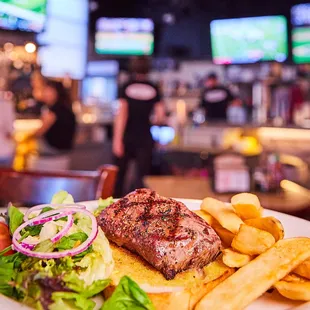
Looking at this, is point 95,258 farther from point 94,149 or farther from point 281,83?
point 281,83

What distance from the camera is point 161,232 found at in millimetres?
1243

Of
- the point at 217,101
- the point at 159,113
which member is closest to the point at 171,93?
the point at 217,101

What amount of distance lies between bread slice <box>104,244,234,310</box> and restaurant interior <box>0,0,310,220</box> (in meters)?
1.08

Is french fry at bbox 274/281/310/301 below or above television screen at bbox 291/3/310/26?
below

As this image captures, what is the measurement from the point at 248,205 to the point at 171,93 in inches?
407

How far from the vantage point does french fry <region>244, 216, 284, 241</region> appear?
1359 millimetres

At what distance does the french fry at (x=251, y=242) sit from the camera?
1.28 m

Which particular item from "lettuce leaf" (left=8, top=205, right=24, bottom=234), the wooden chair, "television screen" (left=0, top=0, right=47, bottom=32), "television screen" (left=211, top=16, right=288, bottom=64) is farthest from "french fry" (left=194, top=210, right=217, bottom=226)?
"television screen" (left=211, top=16, right=288, bottom=64)

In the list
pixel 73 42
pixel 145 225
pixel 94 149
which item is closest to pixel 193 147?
pixel 94 149

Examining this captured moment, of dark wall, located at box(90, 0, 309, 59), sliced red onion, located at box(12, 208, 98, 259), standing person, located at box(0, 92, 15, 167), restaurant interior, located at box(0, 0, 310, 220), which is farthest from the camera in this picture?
dark wall, located at box(90, 0, 309, 59)

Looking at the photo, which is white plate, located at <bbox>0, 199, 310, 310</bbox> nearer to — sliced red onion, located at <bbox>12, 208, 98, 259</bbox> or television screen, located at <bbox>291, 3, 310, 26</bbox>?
sliced red onion, located at <bbox>12, 208, 98, 259</bbox>

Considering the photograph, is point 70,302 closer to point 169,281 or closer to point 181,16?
point 169,281

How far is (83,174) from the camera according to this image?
7.96 feet

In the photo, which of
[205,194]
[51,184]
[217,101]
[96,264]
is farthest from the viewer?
[217,101]
